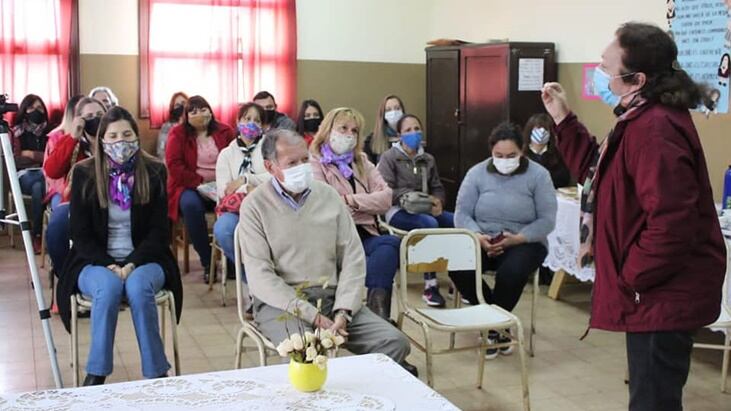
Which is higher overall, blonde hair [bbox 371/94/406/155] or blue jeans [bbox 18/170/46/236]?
blonde hair [bbox 371/94/406/155]

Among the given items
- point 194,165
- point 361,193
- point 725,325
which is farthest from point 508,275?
point 194,165

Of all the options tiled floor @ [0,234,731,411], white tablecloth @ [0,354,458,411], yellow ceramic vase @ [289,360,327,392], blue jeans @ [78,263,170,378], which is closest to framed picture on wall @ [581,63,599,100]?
tiled floor @ [0,234,731,411]

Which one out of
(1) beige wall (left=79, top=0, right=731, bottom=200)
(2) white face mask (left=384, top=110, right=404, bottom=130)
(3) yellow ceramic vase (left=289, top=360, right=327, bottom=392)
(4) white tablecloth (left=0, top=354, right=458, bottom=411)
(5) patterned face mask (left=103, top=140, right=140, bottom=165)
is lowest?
(4) white tablecloth (left=0, top=354, right=458, bottom=411)

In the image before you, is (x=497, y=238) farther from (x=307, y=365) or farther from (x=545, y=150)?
(x=307, y=365)

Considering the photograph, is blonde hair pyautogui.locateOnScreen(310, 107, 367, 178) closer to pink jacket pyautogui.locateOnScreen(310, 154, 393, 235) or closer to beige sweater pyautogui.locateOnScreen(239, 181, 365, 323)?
pink jacket pyautogui.locateOnScreen(310, 154, 393, 235)

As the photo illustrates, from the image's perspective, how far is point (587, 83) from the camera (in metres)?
6.14

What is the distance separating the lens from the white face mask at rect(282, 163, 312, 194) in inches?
127

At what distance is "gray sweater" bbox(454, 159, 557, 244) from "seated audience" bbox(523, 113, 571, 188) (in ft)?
4.10

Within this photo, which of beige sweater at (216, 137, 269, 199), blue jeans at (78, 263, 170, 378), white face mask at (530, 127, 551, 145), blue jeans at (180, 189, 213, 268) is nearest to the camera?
blue jeans at (78, 263, 170, 378)

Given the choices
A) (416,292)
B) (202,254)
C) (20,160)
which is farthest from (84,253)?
(20,160)

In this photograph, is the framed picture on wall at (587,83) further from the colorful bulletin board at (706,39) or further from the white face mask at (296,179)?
the white face mask at (296,179)

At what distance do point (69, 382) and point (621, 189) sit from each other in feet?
8.65

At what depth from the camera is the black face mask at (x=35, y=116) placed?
6672 millimetres

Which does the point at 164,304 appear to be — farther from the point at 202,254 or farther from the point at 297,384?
the point at 202,254
